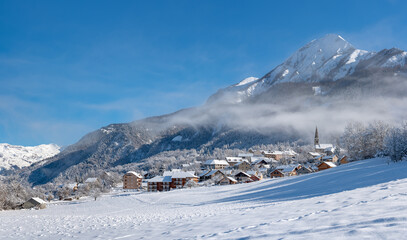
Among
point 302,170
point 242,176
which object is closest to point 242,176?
point 242,176

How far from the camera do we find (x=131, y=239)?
12.3 m

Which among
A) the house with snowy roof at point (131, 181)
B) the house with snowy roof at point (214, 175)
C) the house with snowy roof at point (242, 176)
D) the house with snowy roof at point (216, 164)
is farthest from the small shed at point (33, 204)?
the house with snowy roof at point (216, 164)

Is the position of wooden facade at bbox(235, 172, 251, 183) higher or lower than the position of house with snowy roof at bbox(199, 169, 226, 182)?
lower

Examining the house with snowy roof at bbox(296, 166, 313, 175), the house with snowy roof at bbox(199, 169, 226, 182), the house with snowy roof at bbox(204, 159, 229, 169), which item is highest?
the house with snowy roof at bbox(204, 159, 229, 169)

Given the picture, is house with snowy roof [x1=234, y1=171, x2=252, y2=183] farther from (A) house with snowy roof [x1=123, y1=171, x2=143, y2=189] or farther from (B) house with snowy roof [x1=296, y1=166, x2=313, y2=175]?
(A) house with snowy roof [x1=123, y1=171, x2=143, y2=189]

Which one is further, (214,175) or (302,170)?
(214,175)

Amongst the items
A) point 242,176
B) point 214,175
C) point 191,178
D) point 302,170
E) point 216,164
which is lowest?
point 302,170

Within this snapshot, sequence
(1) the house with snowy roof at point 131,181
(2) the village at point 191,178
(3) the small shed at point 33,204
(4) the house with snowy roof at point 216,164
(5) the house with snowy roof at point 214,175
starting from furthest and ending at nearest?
(4) the house with snowy roof at point 216,164 < (1) the house with snowy roof at point 131,181 < (5) the house with snowy roof at point 214,175 < (2) the village at point 191,178 < (3) the small shed at point 33,204

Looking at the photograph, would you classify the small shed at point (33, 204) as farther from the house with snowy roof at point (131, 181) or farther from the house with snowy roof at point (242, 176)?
the house with snowy roof at point (242, 176)

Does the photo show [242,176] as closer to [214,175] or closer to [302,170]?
[214,175]

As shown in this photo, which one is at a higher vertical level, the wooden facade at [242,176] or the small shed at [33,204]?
the small shed at [33,204]

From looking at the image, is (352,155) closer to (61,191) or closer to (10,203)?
(10,203)

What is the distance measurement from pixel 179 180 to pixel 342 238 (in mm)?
94760

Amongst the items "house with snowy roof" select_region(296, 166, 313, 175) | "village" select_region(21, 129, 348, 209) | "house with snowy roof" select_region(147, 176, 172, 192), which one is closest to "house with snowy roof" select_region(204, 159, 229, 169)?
"village" select_region(21, 129, 348, 209)
